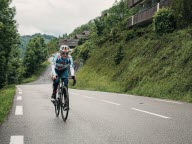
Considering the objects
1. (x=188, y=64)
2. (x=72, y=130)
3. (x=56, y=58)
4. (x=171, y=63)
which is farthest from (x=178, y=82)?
(x=72, y=130)

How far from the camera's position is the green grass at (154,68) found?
1722cm

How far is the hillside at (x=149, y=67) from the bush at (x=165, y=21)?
580 millimetres

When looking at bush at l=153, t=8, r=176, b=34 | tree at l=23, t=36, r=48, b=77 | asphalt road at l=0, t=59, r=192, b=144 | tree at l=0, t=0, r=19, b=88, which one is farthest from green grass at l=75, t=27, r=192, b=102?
tree at l=23, t=36, r=48, b=77

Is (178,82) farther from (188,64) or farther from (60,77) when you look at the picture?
(60,77)

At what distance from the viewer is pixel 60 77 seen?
29.0 ft

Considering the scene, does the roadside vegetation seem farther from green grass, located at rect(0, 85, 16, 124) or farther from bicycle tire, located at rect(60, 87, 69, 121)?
bicycle tire, located at rect(60, 87, 69, 121)

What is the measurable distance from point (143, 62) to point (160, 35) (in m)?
3.40

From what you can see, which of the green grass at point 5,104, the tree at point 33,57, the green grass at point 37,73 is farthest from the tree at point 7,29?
the tree at point 33,57

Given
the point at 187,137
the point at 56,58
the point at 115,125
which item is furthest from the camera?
the point at 56,58

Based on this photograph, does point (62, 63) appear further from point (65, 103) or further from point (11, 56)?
point (11, 56)

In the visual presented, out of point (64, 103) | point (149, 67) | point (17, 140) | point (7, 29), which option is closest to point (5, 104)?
point (64, 103)

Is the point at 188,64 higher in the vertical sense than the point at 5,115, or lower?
higher

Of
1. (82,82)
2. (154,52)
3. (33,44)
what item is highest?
(33,44)

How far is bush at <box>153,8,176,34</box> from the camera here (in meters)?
25.8
